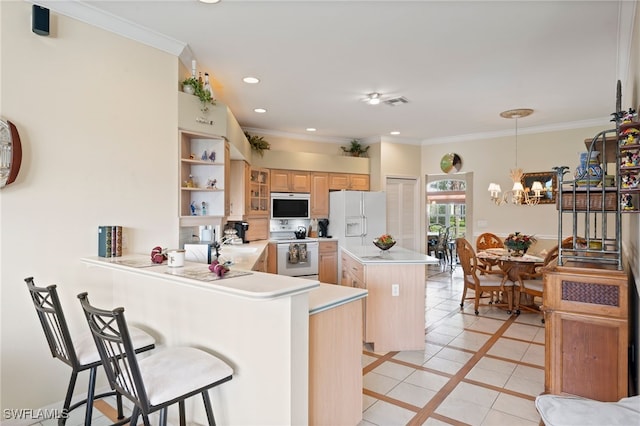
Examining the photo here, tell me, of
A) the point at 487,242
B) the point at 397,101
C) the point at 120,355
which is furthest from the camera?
the point at 487,242

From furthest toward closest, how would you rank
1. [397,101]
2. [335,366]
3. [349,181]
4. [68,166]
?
[349,181], [397,101], [68,166], [335,366]

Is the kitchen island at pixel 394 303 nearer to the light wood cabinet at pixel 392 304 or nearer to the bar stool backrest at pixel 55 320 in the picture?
the light wood cabinet at pixel 392 304

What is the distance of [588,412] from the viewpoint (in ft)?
5.61

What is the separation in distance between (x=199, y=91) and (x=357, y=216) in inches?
149

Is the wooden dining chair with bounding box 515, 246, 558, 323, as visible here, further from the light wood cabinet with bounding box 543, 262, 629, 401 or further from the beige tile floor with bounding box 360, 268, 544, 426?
the light wood cabinet with bounding box 543, 262, 629, 401

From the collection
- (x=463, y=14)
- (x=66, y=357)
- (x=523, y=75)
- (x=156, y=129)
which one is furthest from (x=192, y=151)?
(x=523, y=75)

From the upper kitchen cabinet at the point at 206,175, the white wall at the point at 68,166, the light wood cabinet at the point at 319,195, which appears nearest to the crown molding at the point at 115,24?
the white wall at the point at 68,166

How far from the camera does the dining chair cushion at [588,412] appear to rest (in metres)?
1.62

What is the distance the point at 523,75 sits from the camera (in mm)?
3719

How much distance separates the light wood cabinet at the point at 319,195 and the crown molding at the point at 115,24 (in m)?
3.69

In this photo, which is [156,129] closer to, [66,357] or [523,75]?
[66,357]

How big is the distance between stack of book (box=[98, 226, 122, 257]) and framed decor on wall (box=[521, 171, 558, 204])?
5.73 meters

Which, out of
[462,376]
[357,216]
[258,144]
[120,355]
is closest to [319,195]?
[357,216]

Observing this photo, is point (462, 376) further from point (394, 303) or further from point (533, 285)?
point (533, 285)
